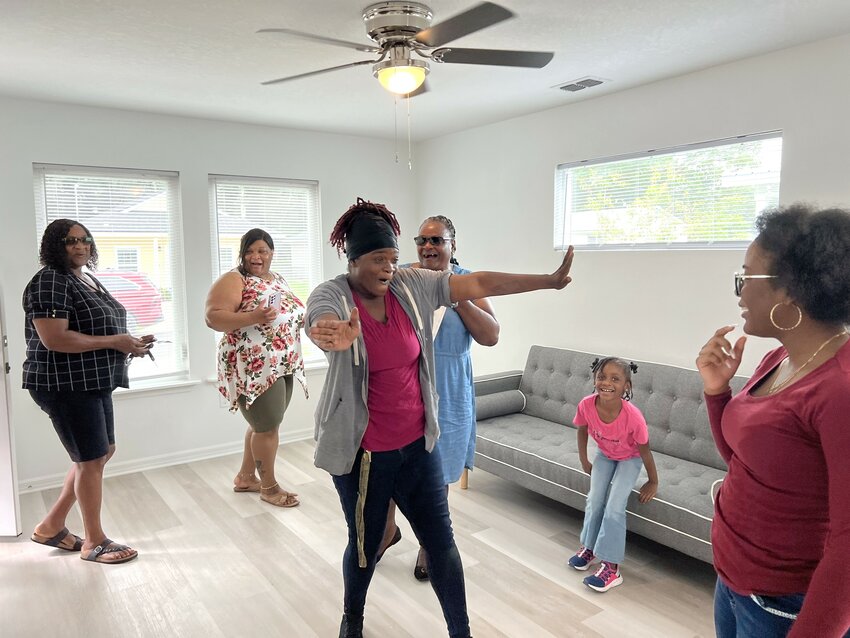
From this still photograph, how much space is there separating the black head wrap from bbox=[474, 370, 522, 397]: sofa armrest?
87.7 inches

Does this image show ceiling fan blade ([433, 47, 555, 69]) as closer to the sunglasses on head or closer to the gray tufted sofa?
the sunglasses on head

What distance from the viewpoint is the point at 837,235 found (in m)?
1.09

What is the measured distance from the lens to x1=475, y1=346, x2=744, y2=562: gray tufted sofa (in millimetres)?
2670

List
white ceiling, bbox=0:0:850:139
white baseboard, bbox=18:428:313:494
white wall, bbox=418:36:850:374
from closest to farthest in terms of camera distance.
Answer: white ceiling, bbox=0:0:850:139
white wall, bbox=418:36:850:374
white baseboard, bbox=18:428:313:494

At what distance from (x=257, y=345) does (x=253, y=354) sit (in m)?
0.06

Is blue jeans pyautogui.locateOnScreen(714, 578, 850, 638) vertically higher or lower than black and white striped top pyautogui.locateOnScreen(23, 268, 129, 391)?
lower

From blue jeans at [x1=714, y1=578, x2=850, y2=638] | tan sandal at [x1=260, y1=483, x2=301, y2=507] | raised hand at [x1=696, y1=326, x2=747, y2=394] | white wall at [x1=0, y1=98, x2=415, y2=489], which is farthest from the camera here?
white wall at [x1=0, y1=98, x2=415, y2=489]

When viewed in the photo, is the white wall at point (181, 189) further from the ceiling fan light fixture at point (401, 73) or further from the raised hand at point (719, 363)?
the raised hand at point (719, 363)

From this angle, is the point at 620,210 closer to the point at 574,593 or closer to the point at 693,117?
the point at 693,117

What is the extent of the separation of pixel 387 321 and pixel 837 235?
1.20m

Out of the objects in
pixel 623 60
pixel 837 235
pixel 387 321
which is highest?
pixel 623 60

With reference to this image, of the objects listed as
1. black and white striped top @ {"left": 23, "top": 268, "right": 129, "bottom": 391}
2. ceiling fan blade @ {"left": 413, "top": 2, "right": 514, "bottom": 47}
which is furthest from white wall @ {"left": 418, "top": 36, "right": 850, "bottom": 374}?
black and white striped top @ {"left": 23, "top": 268, "right": 129, "bottom": 391}

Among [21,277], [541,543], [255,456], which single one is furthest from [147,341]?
[541,543]

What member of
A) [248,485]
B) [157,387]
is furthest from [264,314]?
[157,387]
